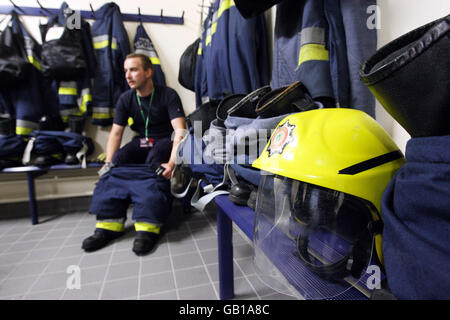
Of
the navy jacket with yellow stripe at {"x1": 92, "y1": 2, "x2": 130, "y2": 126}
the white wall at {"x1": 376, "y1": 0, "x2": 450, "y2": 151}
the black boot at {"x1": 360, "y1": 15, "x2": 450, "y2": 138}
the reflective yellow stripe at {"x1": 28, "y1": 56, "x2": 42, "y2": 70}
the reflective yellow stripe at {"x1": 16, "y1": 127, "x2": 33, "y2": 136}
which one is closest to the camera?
the black boot at {"x1": 360, "y1": 15, "x2": 450, "y2": 138}

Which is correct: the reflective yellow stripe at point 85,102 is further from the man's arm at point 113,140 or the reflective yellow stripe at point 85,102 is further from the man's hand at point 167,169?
the man's hand at point 167,169

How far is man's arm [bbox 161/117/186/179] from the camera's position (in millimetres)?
1582

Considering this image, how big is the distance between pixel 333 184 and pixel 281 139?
0.48 ft

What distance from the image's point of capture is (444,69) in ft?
0.79

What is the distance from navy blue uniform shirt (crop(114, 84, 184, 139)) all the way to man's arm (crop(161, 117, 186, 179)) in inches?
2.7

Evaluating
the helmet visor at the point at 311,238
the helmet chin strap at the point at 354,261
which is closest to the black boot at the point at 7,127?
the helmet visor at the point at 311,238

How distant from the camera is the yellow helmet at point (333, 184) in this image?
38cm

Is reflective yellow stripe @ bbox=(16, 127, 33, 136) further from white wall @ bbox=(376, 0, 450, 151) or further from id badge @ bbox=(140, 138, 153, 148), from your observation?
white wall @ bbox=(376, 0, 450, 151)

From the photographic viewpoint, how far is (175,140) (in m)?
1.71

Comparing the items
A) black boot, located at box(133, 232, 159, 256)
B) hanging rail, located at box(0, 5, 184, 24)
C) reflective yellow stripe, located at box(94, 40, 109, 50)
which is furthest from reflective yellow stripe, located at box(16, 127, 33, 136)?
black boot, located at box(133, 232, 159, 256)

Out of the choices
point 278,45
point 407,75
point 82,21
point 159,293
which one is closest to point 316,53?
point 278,45

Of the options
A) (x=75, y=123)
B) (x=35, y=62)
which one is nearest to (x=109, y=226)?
(x=75, y=123)

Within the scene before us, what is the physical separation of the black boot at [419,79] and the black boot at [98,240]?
161 cm
